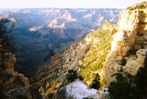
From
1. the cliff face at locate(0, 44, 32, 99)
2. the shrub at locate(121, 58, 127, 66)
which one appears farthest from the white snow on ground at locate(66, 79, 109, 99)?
the shrub at locate(121, 58, 127, 66)

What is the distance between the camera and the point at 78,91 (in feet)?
104

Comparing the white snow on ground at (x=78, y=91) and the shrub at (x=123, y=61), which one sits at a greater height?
the shrub at (x=123, y=61)

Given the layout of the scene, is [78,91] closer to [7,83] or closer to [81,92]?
[81,92]

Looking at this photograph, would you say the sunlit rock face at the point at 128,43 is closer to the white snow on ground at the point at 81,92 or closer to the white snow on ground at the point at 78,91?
the white snow on ground at the point at 78,91

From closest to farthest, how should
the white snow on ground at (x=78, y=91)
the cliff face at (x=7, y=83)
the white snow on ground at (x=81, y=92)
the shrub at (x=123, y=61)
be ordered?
the cliff face at (x=7, y=83), the white snow on ground at (x=81, y=92), the white snow on ground at (x=78, y=91), the shrub at (x=123, y=61)

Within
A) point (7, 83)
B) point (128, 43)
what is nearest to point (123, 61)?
point (128, 43)

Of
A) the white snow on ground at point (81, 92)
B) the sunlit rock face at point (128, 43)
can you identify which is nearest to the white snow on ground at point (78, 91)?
the white snow on ground at point (81, 92)

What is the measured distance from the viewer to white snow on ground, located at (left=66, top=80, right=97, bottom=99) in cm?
3071

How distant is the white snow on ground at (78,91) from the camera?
30706mm

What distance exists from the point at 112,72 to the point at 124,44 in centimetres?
512

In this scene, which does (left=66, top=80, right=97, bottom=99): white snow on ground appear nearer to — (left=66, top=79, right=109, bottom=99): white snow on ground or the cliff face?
(left=66, top=79, right=109, bottom=99): white snow on ground

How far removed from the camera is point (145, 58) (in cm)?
3400

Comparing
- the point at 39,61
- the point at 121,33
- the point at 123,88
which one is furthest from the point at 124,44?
the point at 39,61

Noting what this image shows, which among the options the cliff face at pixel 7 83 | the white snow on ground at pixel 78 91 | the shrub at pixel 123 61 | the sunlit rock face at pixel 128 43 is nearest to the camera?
the cliff face at pixel 7 83
